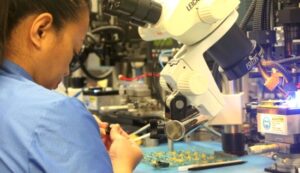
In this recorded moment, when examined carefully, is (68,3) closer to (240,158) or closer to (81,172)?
(81,172)

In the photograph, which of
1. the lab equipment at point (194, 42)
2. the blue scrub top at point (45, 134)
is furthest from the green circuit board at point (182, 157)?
the blue scrub top at point (45, 134)

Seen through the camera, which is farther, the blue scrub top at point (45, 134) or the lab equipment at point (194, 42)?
the lab equipment at point (194, 42)

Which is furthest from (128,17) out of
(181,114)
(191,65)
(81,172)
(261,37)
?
(81,172)

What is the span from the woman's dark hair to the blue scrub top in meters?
0.12

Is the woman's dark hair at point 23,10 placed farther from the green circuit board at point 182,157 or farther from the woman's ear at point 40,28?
the green circuit board at point 182,157

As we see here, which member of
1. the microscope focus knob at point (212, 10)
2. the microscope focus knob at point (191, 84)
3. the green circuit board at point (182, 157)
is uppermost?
the microscope focus knob at point (212, 10)

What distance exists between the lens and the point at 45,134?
33.6 inches

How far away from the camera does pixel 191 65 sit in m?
1.49

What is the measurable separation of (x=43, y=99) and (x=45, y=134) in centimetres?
8

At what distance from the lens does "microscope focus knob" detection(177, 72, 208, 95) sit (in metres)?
1.44

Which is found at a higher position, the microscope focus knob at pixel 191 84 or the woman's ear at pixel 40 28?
the woman's ear at pixel 40 28

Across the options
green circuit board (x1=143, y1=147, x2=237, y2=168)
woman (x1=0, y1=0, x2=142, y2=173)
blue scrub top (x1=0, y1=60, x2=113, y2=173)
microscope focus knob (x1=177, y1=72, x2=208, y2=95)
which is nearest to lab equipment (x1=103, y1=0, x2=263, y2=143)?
microscope focus knob (x1=177, y1=72, x2=208, y2=95)

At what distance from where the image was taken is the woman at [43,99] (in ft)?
2.81

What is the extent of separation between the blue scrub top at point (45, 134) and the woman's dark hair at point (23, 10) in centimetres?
12
